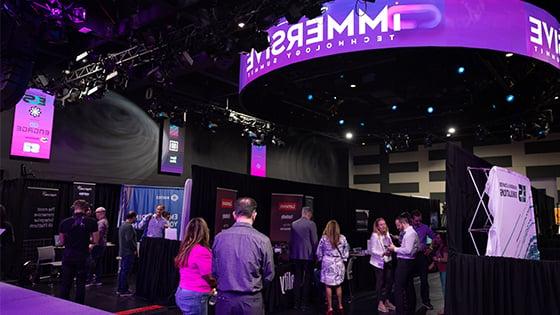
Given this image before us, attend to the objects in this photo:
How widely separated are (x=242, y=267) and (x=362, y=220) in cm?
660

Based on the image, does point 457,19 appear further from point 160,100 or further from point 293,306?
point 160,100

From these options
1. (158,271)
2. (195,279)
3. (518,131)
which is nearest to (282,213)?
(158,271)

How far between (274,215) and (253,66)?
117 inches

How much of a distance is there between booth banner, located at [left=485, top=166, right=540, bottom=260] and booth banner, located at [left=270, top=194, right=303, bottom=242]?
11.6ft

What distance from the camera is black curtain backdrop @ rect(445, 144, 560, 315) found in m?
3.06

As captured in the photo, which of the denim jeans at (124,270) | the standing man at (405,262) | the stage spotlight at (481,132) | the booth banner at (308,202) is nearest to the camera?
the standing man at (405,262)

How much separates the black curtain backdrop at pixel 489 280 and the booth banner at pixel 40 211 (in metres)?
7.61

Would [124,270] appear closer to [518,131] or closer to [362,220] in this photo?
[362,220]

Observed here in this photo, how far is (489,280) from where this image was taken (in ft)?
10.8

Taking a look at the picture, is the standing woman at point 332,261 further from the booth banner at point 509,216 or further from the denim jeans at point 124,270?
the denim jeans at point 124,270

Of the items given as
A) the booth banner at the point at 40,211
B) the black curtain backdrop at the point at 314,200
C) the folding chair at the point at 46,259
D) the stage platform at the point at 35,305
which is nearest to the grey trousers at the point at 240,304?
the stage platform at the point at 35,305

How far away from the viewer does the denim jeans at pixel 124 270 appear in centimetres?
623

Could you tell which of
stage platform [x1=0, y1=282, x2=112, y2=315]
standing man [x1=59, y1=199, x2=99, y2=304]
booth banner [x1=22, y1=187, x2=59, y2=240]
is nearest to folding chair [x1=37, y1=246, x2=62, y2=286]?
booth banner [x1=22, y1=187, x2=59, y2=240]

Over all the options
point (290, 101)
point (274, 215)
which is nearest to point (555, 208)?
point (290, 101)
